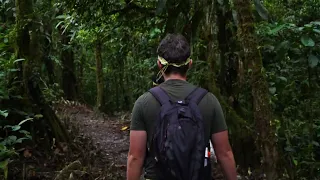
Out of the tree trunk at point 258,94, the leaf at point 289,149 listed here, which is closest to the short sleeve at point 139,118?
the tree trunk at point 258,94

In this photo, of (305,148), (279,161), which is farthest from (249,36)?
(305,148)

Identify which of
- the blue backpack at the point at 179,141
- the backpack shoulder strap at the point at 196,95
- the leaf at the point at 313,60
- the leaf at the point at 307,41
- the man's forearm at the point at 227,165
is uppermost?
the leaf at the point at 307,41

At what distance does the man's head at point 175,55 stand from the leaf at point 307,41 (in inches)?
87.5

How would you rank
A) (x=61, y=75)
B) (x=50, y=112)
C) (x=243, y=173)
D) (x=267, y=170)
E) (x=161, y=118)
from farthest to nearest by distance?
(x=61, y=75), (x=50, y=112), (x=243, y=173), (x=267, y=170), (x=161, y=118)

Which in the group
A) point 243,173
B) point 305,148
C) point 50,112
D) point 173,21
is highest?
point 173,21

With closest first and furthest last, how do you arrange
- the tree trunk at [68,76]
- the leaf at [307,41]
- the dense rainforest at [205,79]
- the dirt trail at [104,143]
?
1. the leaf at [307,41]
2. the dense rainforest at [205,79]
3. the dirt trail at [104,143]
4. the tree trunk at [68,76]

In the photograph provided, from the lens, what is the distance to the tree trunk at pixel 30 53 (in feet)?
21.2

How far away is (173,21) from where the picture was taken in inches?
263

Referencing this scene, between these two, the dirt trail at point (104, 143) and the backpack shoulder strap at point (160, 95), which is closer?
the backpack shoulder strap at point (160, 95)

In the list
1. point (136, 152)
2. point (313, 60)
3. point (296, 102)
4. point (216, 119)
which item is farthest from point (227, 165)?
point (296, 102)

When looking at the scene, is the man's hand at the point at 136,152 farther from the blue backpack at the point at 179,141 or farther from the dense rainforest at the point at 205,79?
the dense rainforest at the point at 205,79

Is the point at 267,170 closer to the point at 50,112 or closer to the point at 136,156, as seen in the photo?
the point at 136,156

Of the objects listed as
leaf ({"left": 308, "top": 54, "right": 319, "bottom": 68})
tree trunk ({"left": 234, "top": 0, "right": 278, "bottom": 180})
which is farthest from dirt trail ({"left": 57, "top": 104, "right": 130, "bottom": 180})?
leaf ({"left": 308, "top": 54, "right": 319, "bottom": 68})

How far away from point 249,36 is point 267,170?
4.24 feet
